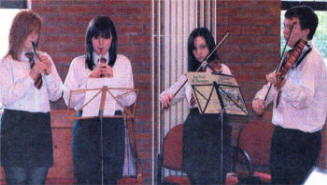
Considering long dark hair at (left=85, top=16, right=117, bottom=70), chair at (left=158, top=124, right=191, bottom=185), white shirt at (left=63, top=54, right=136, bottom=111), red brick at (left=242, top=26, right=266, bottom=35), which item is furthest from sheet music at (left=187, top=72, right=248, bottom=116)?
red brick at (left=242, top=26, right=266, bottom=35)

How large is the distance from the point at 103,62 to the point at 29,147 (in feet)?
2.24

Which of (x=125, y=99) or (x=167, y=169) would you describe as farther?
→ (x=167, y=169)

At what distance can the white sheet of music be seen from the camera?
2783mm

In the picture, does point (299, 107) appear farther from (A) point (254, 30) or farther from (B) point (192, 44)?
(A) point (254, 30)

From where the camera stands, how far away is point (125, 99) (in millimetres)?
3059

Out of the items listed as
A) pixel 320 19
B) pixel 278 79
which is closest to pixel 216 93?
pixel 278 79

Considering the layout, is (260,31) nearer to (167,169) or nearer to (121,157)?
(167,169)

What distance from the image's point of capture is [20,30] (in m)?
2.90

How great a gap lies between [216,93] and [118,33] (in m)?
1.67

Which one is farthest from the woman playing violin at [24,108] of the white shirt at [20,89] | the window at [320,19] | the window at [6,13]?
the window at [320,19]

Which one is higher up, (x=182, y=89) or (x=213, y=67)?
(x=213, y=67)

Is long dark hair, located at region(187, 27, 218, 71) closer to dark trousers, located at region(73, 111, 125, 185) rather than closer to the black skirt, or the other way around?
dark trousers, located at region(73, 111, 125, 185)

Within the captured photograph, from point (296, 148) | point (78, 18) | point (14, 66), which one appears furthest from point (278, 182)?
point (78, 18)

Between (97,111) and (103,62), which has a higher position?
(103,62)
